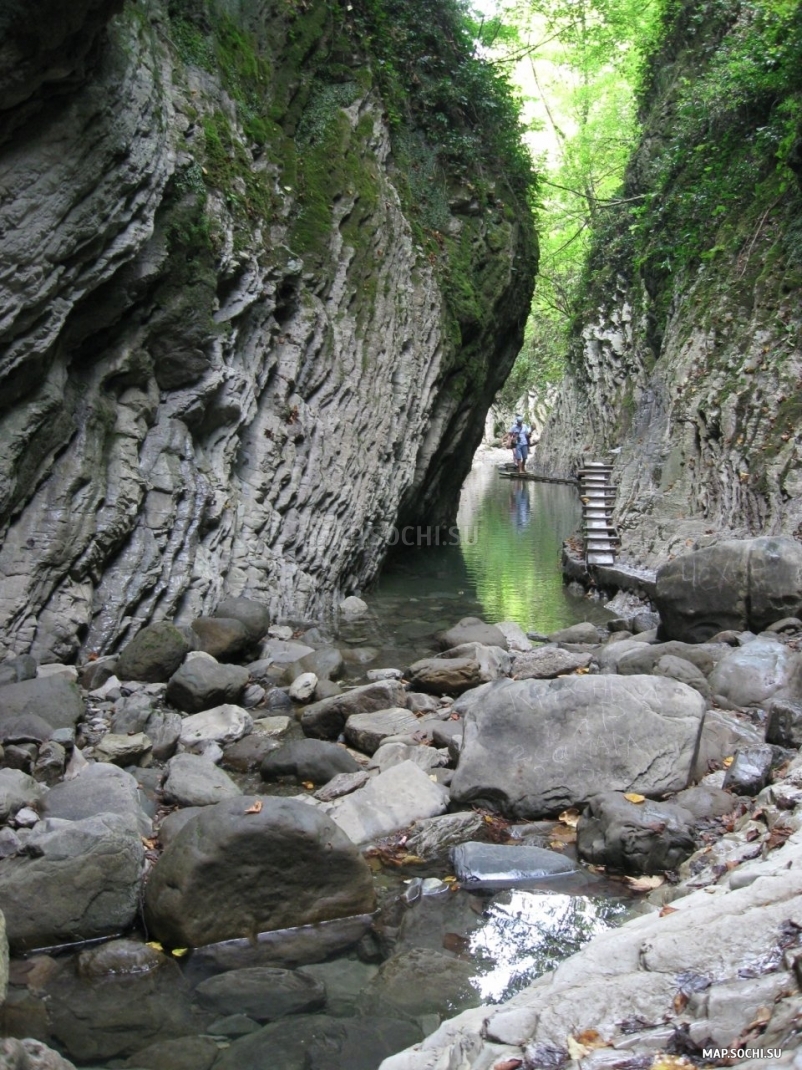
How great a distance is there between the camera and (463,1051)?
262 cm

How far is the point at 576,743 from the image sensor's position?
5.74 meters

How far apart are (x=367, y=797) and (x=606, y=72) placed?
4068 cm

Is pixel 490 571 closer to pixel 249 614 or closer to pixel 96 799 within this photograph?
pixel 249 614

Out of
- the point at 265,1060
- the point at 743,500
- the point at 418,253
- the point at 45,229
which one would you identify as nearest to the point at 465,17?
the point at 418,253

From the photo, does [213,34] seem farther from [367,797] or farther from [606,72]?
[606,72]

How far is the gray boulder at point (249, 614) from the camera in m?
9.46

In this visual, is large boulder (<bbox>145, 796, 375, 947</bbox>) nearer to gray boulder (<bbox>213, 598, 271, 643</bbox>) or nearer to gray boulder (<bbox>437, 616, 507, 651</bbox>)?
gray boulder (<bbox>213, 598, 271, 643</bbox>)

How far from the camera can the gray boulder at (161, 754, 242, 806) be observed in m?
5.62

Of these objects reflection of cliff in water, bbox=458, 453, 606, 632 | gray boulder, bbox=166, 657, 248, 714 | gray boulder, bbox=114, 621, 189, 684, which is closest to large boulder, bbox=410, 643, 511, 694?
gray boulder, bbox=166, 657, 248, 714

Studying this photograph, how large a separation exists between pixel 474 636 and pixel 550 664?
1.85m

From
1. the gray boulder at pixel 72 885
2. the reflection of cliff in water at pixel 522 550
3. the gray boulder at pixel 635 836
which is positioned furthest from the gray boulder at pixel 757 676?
the reflection of cliff in water at pixel 522 550

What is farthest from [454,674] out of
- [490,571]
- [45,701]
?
[490,571]

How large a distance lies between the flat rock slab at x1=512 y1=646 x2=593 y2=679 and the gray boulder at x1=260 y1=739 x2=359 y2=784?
2.62 m

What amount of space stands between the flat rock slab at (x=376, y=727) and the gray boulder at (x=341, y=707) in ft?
0.28
